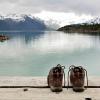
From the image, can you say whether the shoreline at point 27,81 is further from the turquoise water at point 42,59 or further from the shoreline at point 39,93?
the turquoise water at point 42,59

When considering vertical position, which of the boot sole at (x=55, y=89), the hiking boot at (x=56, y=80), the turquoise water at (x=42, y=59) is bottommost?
the turquoise water at (x=42, y=59)

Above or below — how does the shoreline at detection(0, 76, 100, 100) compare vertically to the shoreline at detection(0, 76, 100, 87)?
below

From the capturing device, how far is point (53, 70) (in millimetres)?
4887

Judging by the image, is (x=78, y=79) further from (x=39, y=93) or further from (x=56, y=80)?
(x=39, y=93)

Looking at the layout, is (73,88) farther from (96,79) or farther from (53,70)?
(96,79)

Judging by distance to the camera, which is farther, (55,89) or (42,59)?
(42,59)

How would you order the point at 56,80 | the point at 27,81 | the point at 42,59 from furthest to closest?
the point at 42,59, the point at 27,81, the point at 56,80

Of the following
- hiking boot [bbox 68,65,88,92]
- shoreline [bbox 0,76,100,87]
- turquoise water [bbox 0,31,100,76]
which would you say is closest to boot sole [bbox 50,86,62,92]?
hiking boot [bbox 68,65,88,92]

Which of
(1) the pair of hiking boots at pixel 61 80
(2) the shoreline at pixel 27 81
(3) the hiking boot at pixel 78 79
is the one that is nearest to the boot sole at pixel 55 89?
(1) the pair of hiking boots at pixel 61 80

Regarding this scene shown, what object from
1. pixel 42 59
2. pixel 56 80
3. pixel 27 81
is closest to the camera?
pixel 56 80

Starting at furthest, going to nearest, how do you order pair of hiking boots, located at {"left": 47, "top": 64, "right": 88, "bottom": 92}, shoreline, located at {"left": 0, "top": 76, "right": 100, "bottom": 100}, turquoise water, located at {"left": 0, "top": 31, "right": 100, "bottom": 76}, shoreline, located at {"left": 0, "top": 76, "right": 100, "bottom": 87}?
turquoise water, located at {"left": 0, "top": 31, "right": 100, "bottom": 76}, shoreline, located at {"left": 0, "top": 76, "right": 100, "bottom": 87}, pair of hiking boots, located at {"left": 47, "top": 64, "right": 88, "bottom": 92}, shoreline, located at {"left": 0, "top": 76, "right": 100, "bottom": 100}

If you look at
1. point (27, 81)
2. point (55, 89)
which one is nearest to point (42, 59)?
point (27, 81)

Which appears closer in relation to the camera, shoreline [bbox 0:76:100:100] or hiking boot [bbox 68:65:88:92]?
shoreline [bbox 0:76:100:100]

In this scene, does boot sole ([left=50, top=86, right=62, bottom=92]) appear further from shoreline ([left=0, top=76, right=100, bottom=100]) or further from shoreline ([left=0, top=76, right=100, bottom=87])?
shoreline ([left=0, top=76, right=100, bottom=87])
